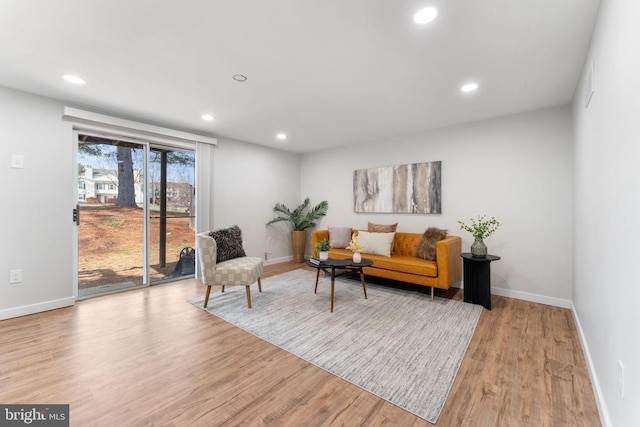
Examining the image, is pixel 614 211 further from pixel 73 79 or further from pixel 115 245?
pixel 115 245

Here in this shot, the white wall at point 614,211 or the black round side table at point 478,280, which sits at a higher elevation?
the white wall at point 614,211

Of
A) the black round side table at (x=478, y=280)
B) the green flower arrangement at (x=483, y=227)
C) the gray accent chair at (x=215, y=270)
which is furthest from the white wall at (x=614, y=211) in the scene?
the gray accent chair at (x=215, y=270)

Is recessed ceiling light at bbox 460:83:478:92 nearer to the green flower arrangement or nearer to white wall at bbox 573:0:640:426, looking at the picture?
white wall at bbox 573:0:640:426

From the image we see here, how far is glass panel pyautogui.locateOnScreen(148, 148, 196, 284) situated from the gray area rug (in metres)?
1.15

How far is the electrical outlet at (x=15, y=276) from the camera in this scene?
2.71 m

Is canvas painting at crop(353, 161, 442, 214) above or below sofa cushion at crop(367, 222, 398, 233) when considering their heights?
above

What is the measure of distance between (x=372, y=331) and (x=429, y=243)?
64.4 inches

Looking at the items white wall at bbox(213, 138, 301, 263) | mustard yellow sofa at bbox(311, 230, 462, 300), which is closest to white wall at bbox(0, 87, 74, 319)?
white wall at bbox(213, 138, 301, 263)

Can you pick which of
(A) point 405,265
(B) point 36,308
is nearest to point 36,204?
(B) point 36,308

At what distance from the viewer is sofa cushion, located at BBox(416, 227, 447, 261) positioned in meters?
3.46

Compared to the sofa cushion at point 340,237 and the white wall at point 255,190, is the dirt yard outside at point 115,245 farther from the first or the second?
the sofa cushion at point 340,237

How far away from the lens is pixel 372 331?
244 cm

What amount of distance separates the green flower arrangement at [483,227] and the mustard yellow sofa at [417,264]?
0.24 metres

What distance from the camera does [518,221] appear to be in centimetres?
331
